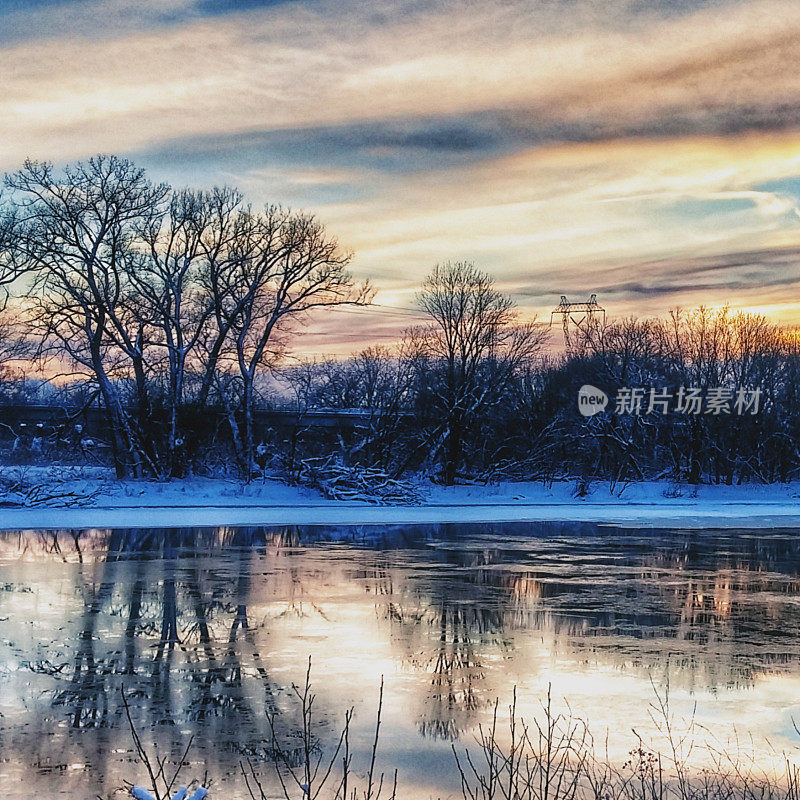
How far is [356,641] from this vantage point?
13945mm

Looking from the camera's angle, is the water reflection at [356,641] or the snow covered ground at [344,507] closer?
the water reflection at [356,641]

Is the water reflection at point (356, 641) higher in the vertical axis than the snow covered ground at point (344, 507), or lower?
higher

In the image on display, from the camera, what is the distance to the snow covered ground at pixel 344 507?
35094 millimetres

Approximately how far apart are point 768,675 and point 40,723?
8.11 metres

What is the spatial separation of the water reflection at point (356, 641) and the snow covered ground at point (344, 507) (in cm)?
953

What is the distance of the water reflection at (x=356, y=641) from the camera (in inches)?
372

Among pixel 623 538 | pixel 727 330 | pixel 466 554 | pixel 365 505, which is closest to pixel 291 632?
pixel 466 554

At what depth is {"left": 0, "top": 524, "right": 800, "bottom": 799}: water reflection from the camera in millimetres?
9453

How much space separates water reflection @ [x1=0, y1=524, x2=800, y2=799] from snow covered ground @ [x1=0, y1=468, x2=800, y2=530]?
375 inches

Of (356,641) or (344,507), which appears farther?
(344,507)

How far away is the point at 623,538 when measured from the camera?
101 ft

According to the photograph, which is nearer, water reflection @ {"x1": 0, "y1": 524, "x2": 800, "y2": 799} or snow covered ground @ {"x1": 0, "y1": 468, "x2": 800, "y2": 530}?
water reflection @ {"x1": 0, "y1": 524, "x2": 800, "y2": 799}

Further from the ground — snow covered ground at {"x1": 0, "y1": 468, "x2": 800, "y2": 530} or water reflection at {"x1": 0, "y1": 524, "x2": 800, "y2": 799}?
water reflection at {"x1": 0, "y1": 524, "x2": 800, "y2": 799}

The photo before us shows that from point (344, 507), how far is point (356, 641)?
27.8m
